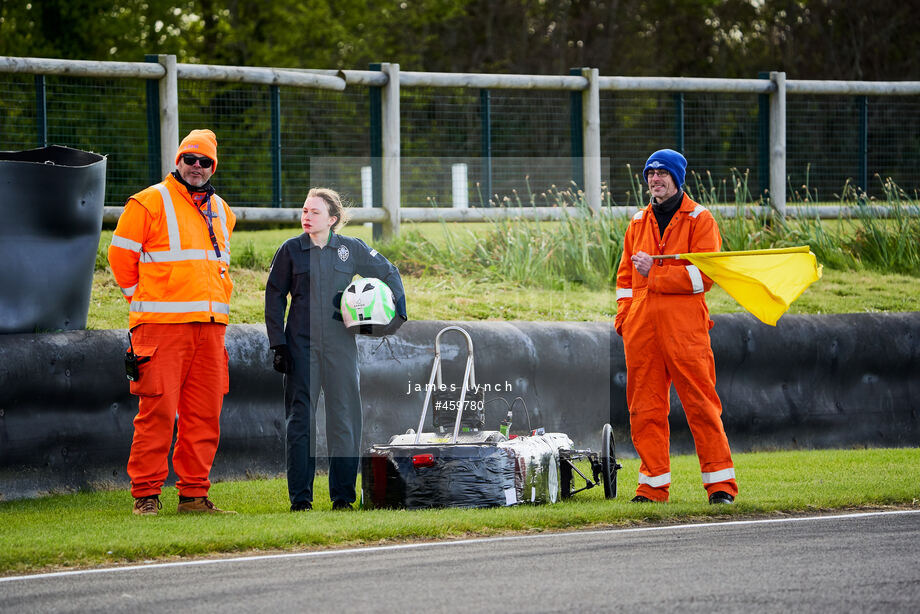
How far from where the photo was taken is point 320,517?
30.0ft

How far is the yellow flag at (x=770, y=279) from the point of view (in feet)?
34.4

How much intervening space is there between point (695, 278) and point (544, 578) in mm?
3232

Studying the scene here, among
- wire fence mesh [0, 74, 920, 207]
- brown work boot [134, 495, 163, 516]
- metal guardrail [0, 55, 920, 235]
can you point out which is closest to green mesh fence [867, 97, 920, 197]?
wire fence mesh [0, 74, 920, 207]

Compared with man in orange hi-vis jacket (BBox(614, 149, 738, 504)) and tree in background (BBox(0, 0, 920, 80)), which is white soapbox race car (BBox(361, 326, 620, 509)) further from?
tree in background (BBox(0, 0, 920, 80))

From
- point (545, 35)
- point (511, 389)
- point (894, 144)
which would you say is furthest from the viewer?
point (545, 35)

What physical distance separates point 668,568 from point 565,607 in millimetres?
1075

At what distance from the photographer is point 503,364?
476 inches

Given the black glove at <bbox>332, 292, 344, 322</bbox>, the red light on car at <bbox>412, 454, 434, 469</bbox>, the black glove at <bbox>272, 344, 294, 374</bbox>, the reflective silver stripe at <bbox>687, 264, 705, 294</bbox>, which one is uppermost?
the reflective silver stripe at <bbox>687, 264, 705, 294</bbox>

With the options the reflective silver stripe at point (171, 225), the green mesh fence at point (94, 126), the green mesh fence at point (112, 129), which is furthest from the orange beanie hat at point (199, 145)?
the green mesh fence at point (112, 129)

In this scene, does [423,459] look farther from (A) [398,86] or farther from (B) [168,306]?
(A) [398,86]

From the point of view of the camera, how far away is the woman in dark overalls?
981cm

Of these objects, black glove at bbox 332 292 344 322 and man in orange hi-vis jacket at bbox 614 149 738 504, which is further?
black glove at bbox 332 292 344 322

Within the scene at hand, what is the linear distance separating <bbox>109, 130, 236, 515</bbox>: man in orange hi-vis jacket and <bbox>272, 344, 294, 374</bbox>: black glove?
1.31 ft

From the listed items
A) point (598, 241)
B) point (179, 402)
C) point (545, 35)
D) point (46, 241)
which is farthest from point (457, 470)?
point (545, 35)
